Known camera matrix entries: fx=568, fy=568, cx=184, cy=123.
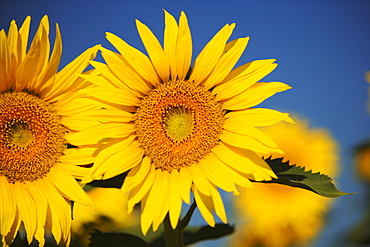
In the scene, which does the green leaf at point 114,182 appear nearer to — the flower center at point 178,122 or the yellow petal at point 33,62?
the flower center at point 178,122

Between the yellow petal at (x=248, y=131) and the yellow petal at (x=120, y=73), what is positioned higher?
the yellow petal at (x=120, y=73)

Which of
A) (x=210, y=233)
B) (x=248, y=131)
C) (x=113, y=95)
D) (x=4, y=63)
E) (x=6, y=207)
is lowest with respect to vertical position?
(x=210, y=233)

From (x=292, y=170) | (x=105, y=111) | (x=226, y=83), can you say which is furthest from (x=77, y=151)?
(x=292, y=170)

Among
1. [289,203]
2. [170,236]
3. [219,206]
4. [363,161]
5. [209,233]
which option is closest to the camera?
[219,206]

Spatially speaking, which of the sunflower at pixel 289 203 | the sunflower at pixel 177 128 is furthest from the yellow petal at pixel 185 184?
the sunflower at pixel 289 203

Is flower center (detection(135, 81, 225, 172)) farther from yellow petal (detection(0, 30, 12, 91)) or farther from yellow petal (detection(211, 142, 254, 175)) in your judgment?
yellow petal (detection(0, 30, 12, 91))

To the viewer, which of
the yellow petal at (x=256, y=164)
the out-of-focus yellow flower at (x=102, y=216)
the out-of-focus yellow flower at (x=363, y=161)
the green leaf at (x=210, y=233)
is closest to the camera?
the yellow petal at (x=256, y=164)

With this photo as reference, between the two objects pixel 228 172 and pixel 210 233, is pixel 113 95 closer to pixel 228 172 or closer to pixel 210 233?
pixel 228 172

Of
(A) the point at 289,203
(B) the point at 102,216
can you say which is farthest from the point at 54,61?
(A) the point at 289,203
